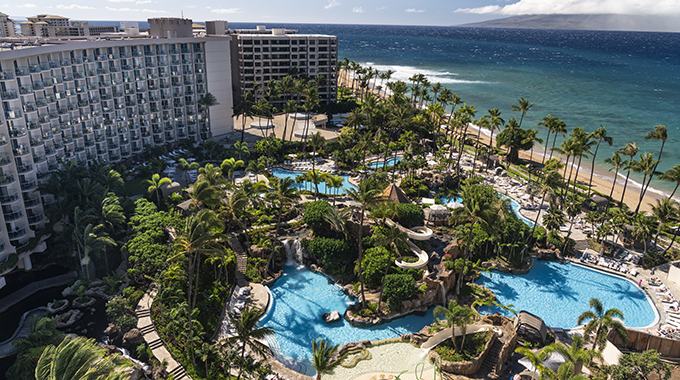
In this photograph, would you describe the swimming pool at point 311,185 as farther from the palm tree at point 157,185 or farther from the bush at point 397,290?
the bush at point 397,290

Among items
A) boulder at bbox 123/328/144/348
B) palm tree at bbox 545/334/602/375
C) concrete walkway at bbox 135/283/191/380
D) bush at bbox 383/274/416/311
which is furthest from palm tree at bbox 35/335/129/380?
palm tree at bbox 545/334/602/375

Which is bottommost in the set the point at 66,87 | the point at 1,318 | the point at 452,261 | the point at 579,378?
the point at 1,318

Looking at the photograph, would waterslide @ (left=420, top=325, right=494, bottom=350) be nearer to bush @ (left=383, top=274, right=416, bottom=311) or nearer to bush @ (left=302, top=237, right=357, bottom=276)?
bush @ (left=383, top=274, right=416, bottom=311)

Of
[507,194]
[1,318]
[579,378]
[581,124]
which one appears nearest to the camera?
[579,378]

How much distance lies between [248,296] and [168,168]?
36.4 metres

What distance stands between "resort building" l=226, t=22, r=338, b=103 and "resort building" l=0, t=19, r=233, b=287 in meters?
25.1

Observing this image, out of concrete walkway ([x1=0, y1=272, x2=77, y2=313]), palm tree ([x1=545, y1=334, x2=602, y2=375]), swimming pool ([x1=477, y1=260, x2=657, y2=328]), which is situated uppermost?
palm tree ([x1=545, y1=334, x2=602, y2=375])

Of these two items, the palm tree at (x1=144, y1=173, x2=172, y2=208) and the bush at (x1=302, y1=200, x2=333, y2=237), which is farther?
the palm tree at (x1=144, y1=173, x2=172, y2=208)

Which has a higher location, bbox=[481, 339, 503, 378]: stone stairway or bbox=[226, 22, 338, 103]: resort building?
bbox=[226, 22, 338, 103]: resort building

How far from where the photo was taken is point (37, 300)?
4650 cm

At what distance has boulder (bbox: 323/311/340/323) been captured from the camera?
43906 millimetres

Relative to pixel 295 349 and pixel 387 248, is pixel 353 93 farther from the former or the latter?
pixel 295 349

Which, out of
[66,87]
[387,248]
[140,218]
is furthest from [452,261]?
[66,87]

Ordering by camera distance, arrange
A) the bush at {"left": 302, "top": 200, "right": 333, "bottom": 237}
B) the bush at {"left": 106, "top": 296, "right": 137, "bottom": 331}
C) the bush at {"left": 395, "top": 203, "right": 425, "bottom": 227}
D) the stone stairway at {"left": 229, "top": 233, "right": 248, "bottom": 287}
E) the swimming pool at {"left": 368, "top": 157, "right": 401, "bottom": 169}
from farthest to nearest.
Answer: the swimming pool at {"left": 368, "top": 157, "right": 401, "bottom": 169}
the bush at {"left": 395, "top": 203, "right": 425, "bottom": 227}
the bush at {"left": 302, "top": 200, "right": 333, "bottom": 237}
the stone stairway at {"left": 229, "top": 233, "right": 248, "bottom": 287}
the bush at {"left": 106, "top": 296, "right": 137, "bottom": 331}
